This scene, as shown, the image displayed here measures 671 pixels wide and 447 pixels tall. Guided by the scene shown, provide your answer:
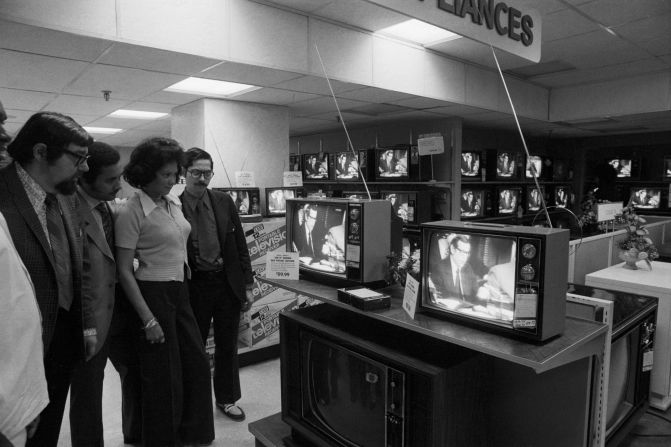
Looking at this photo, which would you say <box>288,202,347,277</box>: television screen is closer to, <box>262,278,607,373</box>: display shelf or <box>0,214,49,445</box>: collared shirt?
<box>262,278,607,373</box>: display shelf

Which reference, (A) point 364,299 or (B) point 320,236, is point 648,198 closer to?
(B) point 320,236

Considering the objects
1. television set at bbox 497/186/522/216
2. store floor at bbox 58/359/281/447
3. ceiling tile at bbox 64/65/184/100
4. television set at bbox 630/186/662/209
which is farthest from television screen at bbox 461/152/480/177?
ceiling tile at bbox 64/65/184/100

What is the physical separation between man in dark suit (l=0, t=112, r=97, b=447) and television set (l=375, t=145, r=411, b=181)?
3904 millimetres

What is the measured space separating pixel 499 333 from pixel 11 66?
3374 mm

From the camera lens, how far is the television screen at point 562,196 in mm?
6824

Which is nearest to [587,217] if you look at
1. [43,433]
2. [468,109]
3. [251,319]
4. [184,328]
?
[468,109]

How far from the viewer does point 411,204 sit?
5090 mm

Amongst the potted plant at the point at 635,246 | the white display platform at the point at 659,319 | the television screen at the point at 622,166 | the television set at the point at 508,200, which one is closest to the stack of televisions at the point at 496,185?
A: the television set at the point at 508,200

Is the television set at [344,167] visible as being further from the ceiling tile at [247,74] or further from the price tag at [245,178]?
the ceiling tile at [247,74]

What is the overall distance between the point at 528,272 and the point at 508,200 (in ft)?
16.1

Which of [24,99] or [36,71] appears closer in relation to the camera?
[36,71]

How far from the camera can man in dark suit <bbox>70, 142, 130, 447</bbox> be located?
1.85 meters

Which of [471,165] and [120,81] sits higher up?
[120,81]

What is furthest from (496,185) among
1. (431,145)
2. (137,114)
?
(137,114)
